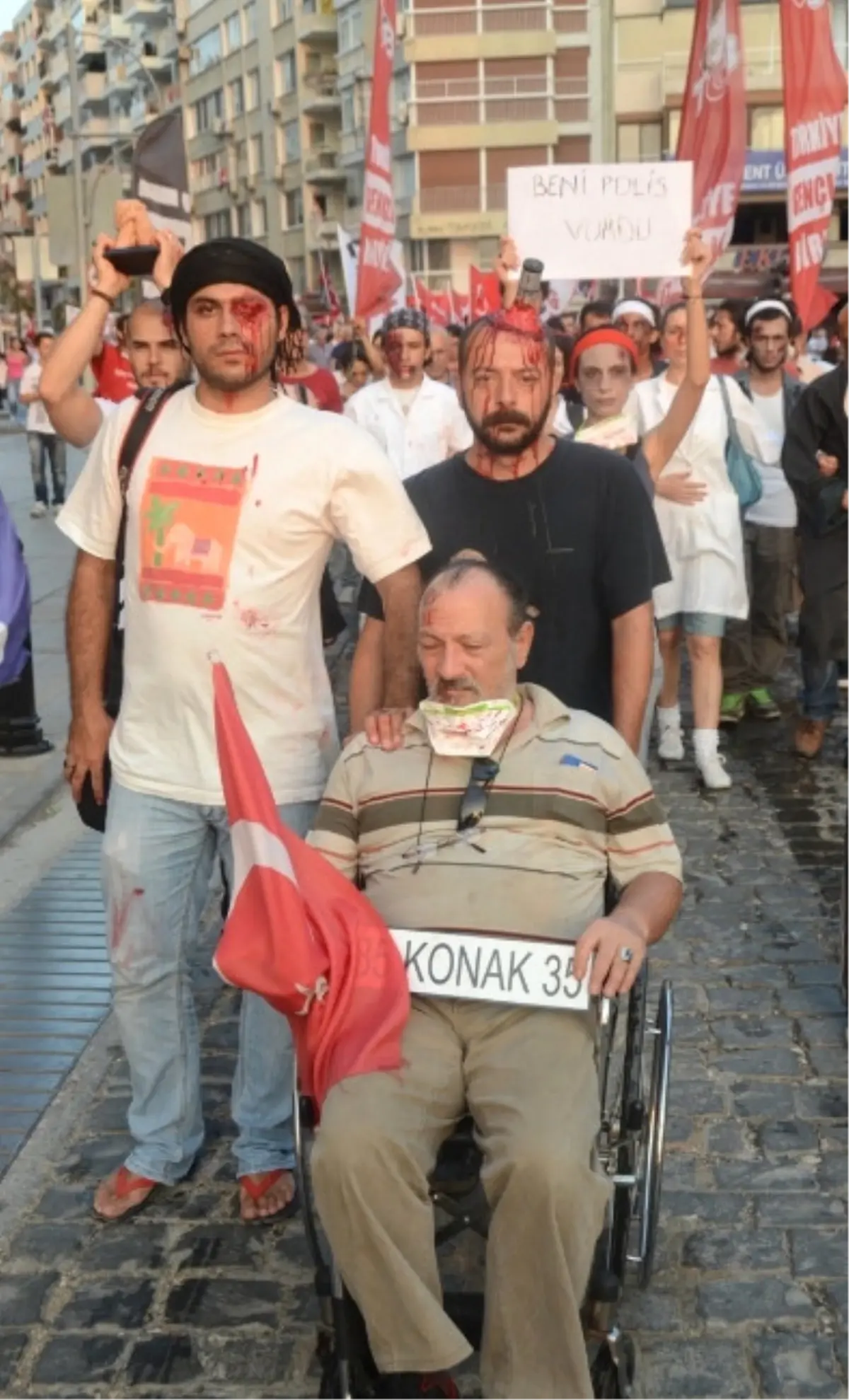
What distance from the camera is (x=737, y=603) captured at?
790cm

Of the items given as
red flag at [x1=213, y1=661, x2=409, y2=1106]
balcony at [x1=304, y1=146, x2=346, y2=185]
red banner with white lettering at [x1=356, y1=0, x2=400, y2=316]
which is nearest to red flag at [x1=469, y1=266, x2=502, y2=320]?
red banner with white lettering at [x1=356, y1=0, x2=400, y2=316]

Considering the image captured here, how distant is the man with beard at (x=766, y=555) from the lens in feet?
28.0

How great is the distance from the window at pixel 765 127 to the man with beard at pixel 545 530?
50277 millimetres

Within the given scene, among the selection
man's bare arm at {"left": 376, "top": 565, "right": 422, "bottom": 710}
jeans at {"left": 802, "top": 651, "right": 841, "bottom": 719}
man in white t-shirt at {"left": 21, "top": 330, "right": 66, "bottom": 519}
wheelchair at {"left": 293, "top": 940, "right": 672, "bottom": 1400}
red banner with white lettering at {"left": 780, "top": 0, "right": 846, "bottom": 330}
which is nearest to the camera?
wheelchair at {"left": 293, "top": 940, "right": 672, "bottom": 1400}

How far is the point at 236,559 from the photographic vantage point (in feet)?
12.2

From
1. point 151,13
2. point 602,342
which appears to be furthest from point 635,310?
point 151,13

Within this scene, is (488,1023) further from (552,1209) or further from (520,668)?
(520,668)

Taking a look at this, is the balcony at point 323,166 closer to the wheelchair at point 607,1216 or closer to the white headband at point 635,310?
the white headband at point 635,310

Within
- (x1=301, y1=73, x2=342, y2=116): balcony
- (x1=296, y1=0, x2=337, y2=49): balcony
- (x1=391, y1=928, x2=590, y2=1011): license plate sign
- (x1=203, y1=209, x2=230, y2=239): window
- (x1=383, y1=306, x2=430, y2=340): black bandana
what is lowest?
(x1=391, y1=928, x2=590, y2=1011): license plate sign

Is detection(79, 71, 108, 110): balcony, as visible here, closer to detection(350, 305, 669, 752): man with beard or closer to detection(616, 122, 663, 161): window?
detection(616, 122, 663, 161): window

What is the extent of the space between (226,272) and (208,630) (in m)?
0.74

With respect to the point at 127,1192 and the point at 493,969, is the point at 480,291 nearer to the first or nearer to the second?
the point at 127,1192

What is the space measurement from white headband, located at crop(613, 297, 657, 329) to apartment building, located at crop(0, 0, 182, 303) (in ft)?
240

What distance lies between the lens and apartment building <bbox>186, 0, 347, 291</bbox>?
7188 centimetres
